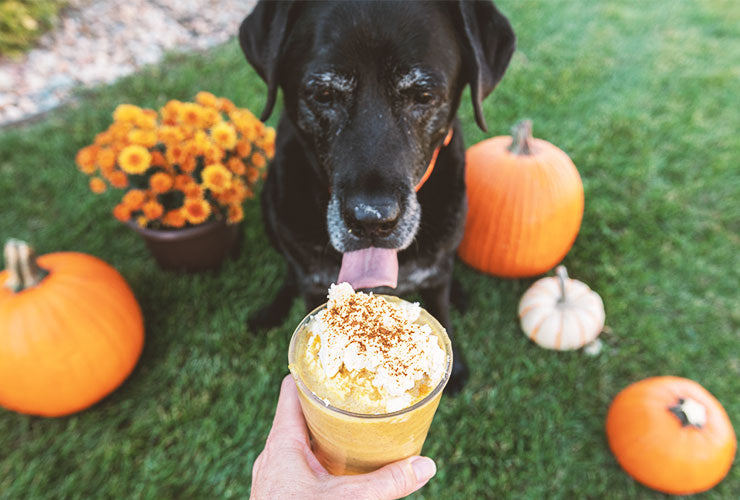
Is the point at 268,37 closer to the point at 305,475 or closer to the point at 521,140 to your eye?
the point at 521,140

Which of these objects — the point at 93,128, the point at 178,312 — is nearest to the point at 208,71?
the point at 93,128

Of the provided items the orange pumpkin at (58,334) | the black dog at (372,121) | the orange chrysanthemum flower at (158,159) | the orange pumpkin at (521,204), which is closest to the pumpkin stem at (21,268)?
the orange pumpkin at (58,334)

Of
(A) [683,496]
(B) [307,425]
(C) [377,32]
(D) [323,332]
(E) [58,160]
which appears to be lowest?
(A) [683,496]

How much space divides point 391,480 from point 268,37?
178cm

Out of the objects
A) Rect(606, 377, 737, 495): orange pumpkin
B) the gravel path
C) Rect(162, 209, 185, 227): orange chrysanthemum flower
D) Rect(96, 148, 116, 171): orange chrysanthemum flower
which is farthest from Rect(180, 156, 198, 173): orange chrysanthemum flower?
the gravel path

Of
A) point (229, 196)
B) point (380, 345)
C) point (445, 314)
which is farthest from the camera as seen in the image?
point (229, 196)

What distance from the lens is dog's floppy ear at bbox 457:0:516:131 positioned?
2.03 m

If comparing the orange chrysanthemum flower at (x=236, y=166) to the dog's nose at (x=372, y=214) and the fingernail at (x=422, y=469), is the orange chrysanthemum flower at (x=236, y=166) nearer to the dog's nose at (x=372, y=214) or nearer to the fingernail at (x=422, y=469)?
the dog's nose at (x=372, y=214)

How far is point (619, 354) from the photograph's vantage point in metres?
2.73

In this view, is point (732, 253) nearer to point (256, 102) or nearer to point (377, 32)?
point (377, 32)

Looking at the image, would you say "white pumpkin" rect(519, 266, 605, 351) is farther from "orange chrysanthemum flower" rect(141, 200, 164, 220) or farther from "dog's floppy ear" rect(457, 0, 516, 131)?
"orange chrysanthemum flower" rect(141, 200, 164, 220)

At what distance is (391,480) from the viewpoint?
1413 millimetres

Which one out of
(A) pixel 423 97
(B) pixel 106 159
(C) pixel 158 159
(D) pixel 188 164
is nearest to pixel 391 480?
(A) pixel 423 97

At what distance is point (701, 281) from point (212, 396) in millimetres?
2949
